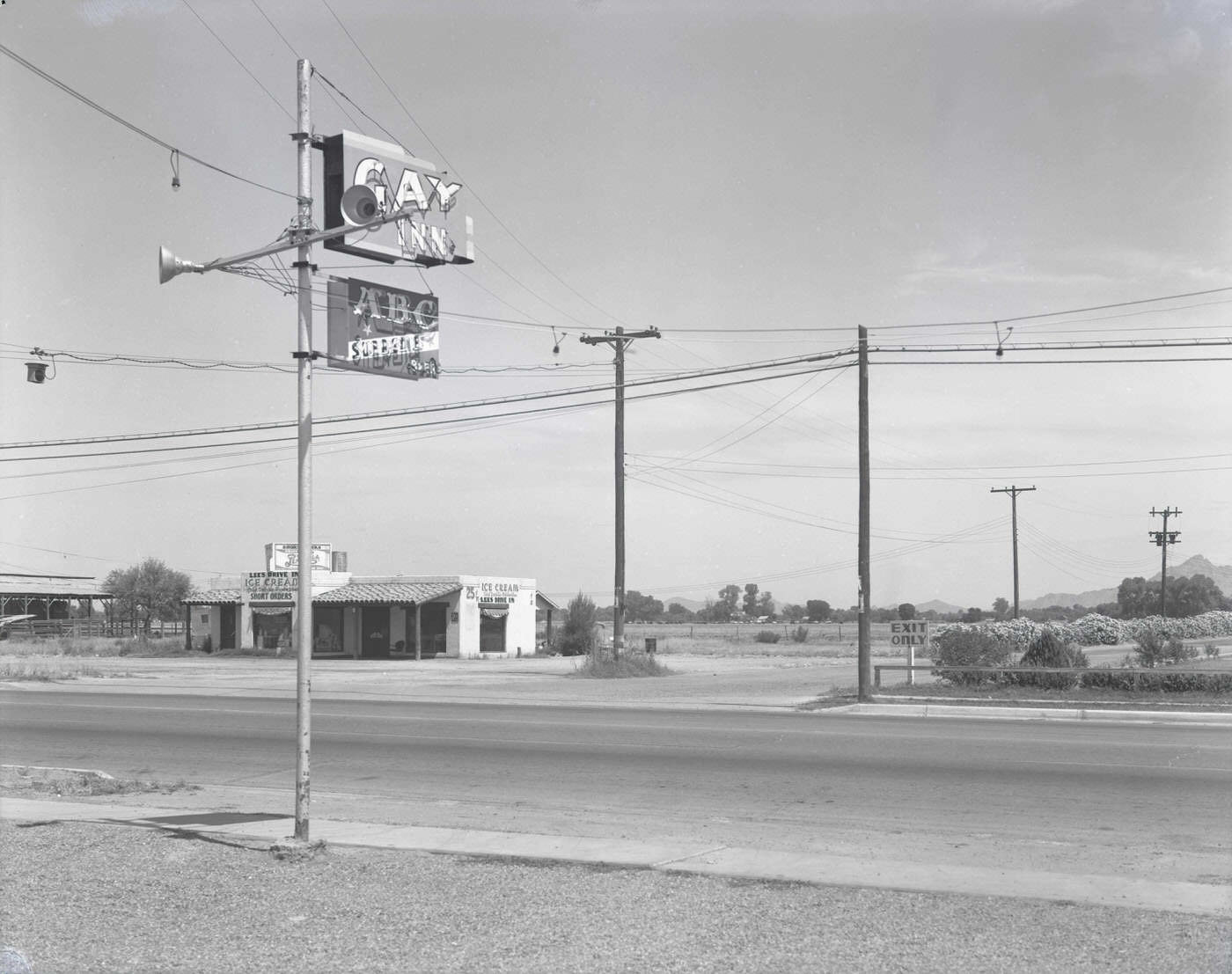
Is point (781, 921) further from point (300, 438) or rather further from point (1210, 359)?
point (1210, 359)

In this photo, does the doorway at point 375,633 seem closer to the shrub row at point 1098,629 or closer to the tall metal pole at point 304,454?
the shrub row at point 1098,629

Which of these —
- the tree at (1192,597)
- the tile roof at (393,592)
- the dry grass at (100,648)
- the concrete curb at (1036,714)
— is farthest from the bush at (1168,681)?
Answer: the tree at (1192,597)

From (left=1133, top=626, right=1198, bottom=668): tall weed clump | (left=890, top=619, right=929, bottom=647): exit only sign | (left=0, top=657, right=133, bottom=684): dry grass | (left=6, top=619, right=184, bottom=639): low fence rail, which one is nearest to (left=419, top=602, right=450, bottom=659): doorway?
(left=0, top=657, right=133, bottom=684): dry grass

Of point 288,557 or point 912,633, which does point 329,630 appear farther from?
point 912,633

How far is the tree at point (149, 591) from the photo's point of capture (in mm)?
85250

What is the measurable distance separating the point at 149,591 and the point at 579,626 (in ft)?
156

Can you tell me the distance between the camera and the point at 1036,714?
2239 centimetres

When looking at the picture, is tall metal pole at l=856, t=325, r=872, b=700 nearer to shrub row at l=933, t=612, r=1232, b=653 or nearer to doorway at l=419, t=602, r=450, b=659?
shrub row at l=933, t=612, r=1232, b=653

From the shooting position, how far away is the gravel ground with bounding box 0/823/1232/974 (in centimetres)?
620

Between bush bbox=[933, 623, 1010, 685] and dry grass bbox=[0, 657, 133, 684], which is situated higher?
A: bush bbox=[933, 623, 1010, 685]

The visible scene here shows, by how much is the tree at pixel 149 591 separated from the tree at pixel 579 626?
43.8m

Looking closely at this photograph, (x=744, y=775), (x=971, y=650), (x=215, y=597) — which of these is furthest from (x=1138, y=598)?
(x=744, y=775)

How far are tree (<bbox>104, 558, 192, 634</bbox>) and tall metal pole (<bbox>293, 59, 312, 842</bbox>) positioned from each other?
7985 cm

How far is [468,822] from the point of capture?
10992 mm
